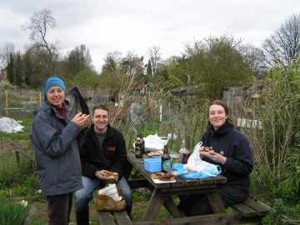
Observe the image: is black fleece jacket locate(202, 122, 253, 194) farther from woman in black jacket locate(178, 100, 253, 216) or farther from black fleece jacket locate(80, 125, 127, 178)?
black fleece jacket locate(80, 125, 127, 178)

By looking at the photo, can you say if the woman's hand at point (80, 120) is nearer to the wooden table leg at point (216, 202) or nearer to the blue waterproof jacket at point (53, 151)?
the blue waterproof jacket at point (53, 151)

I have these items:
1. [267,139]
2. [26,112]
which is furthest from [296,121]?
[26,112]

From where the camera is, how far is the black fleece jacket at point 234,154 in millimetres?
3617

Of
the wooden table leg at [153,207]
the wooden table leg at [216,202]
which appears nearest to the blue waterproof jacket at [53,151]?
the wooden table leg at [153,207]

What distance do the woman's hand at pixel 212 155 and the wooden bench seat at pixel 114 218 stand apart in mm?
911

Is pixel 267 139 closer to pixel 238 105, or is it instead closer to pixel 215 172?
pixel 238 105

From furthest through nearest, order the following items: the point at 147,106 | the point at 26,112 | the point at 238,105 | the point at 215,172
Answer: the point at 26,112, the point at 147,106, the point at 238,105, the point at 215,172

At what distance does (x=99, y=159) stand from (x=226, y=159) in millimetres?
1349

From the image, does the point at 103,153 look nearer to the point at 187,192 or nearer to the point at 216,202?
the point at 187,192

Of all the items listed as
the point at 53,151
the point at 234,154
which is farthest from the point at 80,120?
the point at 234,154

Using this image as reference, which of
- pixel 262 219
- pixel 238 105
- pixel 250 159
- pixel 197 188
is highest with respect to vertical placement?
pixel 238 105

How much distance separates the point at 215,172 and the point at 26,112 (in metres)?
20.0

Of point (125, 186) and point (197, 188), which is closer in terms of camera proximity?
point (197, 188)

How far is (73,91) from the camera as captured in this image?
13.2ft
